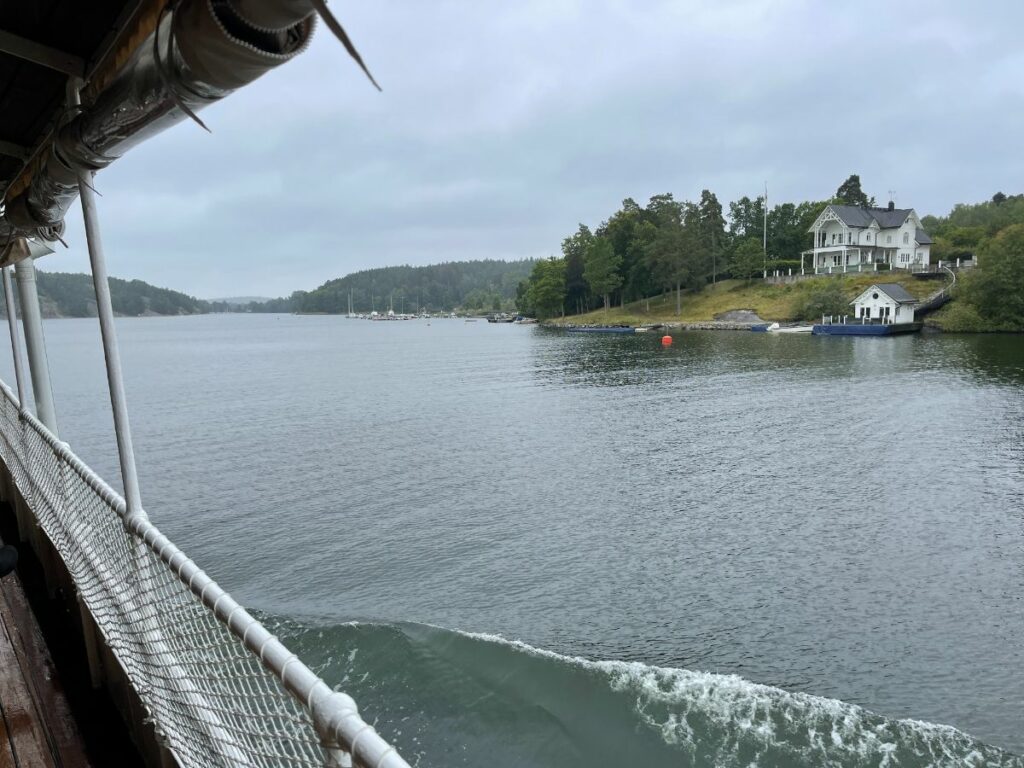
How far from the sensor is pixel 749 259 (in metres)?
71.4

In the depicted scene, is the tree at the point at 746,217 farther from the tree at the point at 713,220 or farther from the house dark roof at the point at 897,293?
the house dark roof at the point at 897,293

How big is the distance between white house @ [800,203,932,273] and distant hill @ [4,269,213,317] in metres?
63.7

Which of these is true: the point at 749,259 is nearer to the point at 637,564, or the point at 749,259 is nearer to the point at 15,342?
the point at 637,564

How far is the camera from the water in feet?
23.9

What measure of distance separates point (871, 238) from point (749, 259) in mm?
11759

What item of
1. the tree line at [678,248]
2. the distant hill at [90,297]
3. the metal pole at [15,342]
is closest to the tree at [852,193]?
the tree line at [678,248]

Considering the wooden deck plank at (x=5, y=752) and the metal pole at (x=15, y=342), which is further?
the metal pole at (x=15, y=342)

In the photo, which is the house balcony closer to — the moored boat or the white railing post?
the moored boat

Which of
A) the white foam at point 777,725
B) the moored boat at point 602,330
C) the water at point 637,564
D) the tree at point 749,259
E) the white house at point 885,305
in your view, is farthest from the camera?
the tree at point 749,259

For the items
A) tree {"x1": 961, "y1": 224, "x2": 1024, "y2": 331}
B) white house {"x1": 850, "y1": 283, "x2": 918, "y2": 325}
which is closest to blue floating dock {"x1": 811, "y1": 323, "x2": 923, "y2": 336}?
white house {"x1": 850, "y1": 283, "x2": 918, "y2": 325}

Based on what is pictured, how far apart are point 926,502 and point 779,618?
21.7 feet

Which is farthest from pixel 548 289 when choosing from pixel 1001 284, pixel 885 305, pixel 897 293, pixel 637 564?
pixel 637 564

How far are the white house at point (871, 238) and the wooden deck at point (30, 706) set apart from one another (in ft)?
240

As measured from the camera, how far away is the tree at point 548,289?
9269cm
